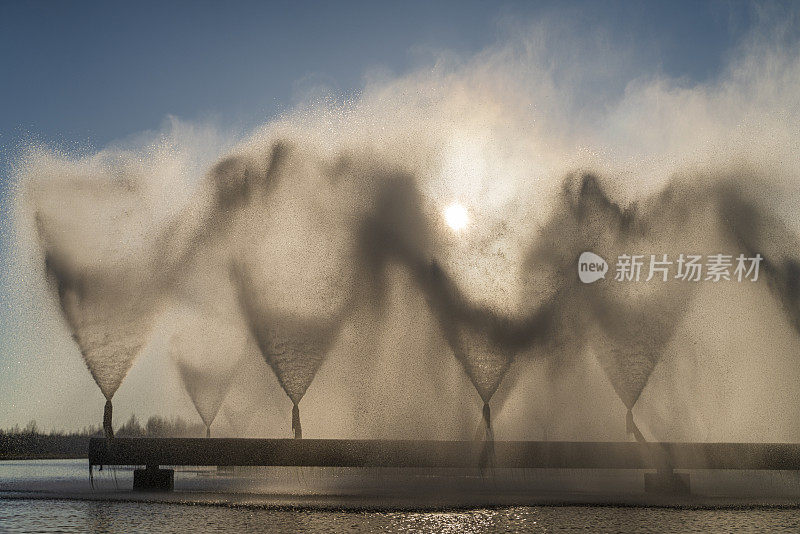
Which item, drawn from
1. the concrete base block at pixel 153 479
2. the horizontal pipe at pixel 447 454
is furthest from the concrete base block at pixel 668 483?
the concrete base block at pixel 153 479

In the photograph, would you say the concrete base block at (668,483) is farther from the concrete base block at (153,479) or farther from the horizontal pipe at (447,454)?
the concrete base block at (153,479)

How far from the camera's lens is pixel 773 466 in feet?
123

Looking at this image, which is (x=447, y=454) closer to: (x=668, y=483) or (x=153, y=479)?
(x=668, y=483)

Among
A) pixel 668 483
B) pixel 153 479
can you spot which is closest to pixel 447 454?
pixel 668 483

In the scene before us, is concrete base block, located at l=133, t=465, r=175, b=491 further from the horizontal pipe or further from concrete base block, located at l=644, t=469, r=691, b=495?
concrete base block, located at l=644, t=469, r=691, b=495

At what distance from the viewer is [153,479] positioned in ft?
125

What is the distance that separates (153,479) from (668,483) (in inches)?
1152

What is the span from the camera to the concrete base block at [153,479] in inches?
1487

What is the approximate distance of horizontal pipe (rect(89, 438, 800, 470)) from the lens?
119 ft

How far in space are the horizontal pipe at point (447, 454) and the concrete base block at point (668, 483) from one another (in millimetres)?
506

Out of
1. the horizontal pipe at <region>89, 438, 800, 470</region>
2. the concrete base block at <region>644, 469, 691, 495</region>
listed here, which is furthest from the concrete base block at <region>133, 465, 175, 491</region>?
the concrete base block at <region>644, 469, 691, 495</region>

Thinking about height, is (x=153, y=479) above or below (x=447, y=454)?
below

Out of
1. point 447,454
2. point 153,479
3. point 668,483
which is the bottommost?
point 153,479

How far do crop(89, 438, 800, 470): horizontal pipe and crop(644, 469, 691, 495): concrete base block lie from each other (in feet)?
1.66
